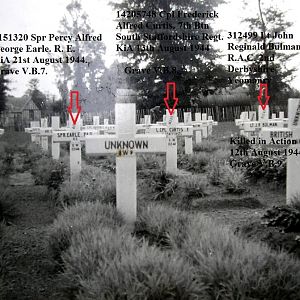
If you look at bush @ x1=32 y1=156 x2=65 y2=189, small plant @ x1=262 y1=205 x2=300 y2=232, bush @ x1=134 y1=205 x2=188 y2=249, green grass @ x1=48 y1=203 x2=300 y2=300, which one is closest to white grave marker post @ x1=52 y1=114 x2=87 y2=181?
bush @ x1=32 y1=156 x2=65 y2=189

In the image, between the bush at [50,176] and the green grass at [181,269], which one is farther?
the bush at [50,176]

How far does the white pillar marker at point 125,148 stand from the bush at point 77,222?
23 cm

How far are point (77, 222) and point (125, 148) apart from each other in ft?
4.20

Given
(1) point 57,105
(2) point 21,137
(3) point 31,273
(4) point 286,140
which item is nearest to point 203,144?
(4) point 286,140

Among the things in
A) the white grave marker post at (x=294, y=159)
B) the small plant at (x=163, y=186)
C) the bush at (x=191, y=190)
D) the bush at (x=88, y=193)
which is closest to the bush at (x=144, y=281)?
the bush at (x=88, y=193)

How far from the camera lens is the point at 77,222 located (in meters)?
4.09

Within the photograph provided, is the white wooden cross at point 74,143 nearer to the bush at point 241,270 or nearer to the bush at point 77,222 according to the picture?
the bush at point 77,222

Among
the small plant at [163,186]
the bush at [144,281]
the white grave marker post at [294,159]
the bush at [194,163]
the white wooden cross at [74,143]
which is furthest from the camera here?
the bush at [194,163]

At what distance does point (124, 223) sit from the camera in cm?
475

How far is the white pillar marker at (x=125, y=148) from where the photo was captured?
498 centimetres

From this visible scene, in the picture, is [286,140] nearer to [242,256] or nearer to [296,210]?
[296,210]

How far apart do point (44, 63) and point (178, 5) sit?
14.4 metres

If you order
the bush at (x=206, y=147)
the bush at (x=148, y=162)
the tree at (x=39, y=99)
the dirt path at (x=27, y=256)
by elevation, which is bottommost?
the dirt path at (x=27, y=256)

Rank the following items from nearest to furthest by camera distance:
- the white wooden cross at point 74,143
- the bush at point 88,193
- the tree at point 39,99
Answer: the bush at point 88,193
the white wooden cross at point 74,143
the tree at point 39,99
